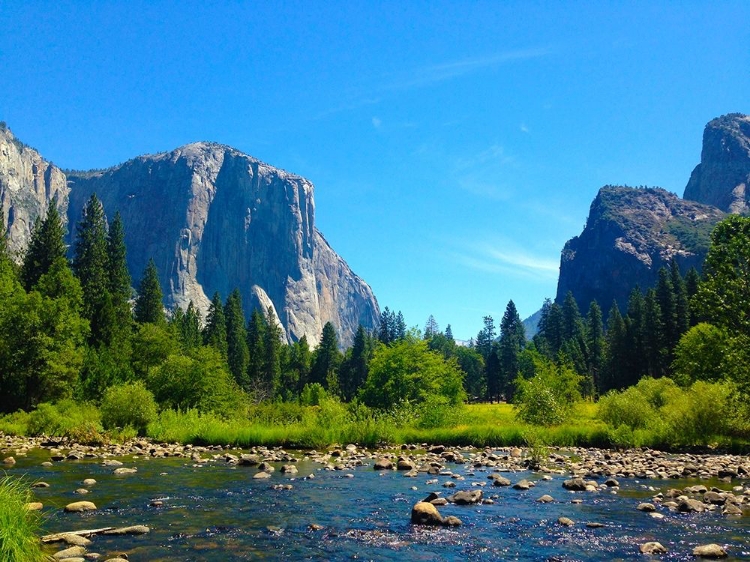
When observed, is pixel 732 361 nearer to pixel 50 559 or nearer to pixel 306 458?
pixel 306 458

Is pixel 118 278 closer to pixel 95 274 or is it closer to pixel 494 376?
pixel 95 274

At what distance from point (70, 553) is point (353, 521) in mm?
6052

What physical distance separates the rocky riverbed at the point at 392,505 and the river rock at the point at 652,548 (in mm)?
25

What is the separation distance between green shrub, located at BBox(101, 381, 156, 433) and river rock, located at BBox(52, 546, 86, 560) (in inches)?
1032

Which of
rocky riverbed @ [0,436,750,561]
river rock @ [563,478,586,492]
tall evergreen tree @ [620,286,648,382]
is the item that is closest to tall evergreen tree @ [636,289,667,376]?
tall evergreen tree @ [620,286,648,382]

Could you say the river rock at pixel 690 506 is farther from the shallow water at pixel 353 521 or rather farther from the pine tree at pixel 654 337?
the pine tree at pixel 654 337

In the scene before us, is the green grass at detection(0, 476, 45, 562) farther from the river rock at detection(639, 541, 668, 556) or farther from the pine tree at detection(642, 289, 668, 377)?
the pine tree at detection(642, 289, 668, 377)

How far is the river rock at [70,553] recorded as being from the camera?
8555mm

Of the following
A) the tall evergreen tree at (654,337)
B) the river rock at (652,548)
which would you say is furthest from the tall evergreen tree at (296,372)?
the river rock at (652,548)

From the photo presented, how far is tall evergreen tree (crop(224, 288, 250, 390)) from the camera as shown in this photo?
90.9 m

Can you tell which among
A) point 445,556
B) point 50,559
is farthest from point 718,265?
point 50,559

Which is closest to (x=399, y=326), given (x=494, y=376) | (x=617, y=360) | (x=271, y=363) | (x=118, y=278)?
(x=494, y=376)

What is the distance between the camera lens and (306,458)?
25672 mm

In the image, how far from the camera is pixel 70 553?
881cm
